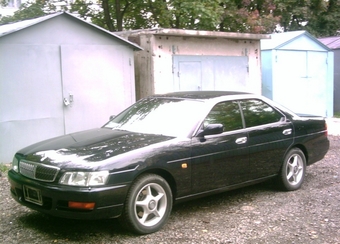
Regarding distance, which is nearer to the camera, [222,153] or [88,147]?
[88,147]

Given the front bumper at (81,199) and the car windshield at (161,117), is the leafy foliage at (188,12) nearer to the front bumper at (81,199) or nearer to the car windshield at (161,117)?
the car windshield at (161,117)

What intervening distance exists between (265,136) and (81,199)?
2.93 metres

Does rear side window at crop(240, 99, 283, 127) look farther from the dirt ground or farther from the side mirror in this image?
the dirt ground

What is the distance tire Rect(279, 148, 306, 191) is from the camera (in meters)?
6.75

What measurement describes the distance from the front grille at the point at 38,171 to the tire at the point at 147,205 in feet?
2.65

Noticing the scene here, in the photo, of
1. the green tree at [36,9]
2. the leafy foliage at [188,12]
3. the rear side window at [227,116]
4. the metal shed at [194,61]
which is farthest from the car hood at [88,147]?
the green tree at [36,9]

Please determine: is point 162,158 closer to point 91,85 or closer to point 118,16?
point 91,85

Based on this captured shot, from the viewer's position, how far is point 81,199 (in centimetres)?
454

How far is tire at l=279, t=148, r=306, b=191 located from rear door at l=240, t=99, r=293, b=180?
14 centimetres

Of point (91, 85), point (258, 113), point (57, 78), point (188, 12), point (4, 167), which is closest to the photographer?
point (258, 113)

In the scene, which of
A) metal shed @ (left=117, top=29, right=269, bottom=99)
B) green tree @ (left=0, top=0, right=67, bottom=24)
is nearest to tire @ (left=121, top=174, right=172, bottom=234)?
metal shed @ (left=117, top=29, right=269, bottom=99)

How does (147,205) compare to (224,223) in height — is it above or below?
above

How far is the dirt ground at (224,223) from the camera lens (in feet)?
16.3

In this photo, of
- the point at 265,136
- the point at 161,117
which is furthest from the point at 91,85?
Answer: the point at 265,136
